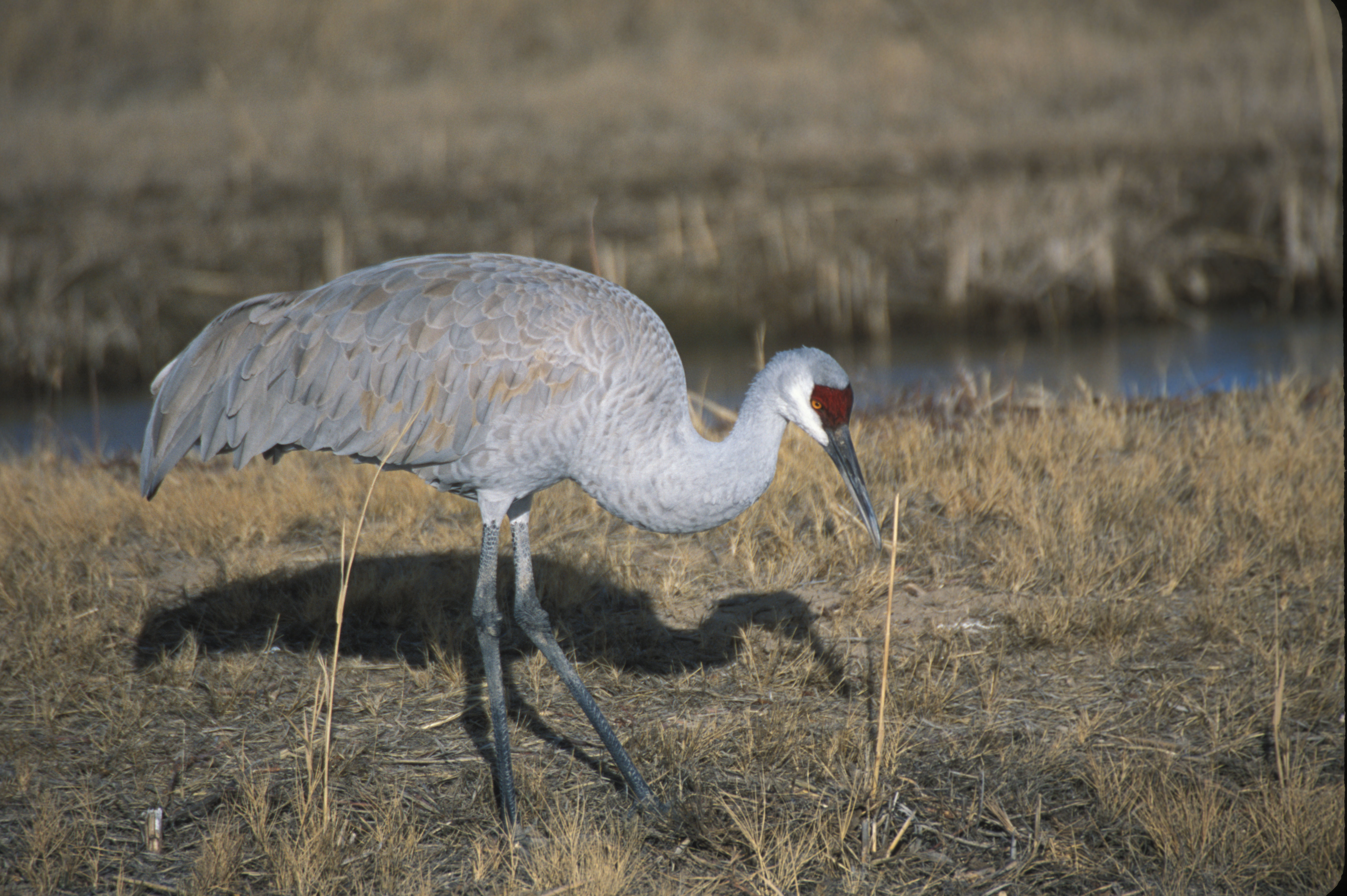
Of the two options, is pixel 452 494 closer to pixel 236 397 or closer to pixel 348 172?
pixel 236 397

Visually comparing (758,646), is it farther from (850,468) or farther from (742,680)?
(850,468)

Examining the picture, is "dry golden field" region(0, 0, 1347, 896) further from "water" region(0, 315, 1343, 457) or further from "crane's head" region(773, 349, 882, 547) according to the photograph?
"crane's head" region(773, 349, 882, 547)

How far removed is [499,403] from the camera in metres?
3.40

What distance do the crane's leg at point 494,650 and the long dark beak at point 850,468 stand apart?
1039 mm

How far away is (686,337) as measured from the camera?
11.7 meters

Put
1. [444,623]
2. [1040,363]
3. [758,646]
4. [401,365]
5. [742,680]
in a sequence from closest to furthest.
A: [401,365]
[742,680]
[758,646]
[444,623]
[1040,363]

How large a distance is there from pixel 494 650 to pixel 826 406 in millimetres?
1218

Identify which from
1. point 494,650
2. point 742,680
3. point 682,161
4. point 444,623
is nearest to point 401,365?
point 494,650

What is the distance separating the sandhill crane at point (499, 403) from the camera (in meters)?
3.29

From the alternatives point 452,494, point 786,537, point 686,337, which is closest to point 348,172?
point 686,337

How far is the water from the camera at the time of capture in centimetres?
859

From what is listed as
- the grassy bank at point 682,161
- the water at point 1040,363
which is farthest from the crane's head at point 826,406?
the water at point 1040,363

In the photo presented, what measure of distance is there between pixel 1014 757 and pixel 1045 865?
48 cm

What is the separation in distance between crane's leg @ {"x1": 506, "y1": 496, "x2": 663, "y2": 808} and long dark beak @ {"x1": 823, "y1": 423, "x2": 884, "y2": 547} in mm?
951
